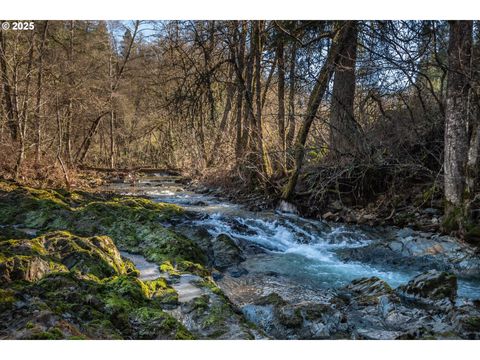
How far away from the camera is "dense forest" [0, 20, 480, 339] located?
129 inches

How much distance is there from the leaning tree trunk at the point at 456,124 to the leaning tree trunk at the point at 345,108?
1.91 metres

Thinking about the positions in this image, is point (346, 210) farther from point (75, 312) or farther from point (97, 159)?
point (97, 159)

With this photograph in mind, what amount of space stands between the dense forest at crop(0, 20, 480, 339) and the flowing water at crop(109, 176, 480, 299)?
42 mm

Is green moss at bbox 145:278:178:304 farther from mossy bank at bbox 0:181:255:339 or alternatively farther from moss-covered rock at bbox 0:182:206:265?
moss-covered rock at bbox 0:182:206:265

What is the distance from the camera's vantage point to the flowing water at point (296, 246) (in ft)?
16.5

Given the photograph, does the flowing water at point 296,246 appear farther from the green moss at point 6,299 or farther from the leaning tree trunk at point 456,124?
the green moss at point 6,299

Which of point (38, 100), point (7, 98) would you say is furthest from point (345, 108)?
point (7, 98)

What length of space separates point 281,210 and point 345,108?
2.61m

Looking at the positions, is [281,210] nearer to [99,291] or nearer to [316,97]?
[316,97]

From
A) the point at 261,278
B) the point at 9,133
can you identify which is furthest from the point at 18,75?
the point at 261,278

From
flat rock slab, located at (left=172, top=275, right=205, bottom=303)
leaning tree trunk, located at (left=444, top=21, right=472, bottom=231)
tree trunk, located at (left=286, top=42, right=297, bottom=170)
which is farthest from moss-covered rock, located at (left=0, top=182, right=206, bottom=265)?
leaning tree trunk, located at (left=444, top=21, right=472, bottom=231)

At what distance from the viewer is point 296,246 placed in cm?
665

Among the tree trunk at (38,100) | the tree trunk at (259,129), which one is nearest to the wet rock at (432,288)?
the tree trunk at (259,129)

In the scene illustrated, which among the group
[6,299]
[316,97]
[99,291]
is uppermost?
[316,97]
